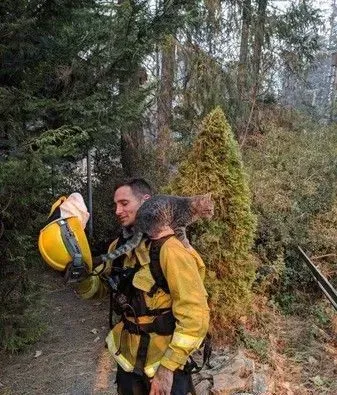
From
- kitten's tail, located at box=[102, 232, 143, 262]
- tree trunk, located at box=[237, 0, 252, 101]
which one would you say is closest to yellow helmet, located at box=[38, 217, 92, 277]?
kitten's tail, located at box=[102, 232, 143, 262]

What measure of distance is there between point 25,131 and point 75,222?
2348 mm

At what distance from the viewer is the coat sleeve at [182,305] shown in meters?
2.09

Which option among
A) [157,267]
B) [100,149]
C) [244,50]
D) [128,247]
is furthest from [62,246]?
[244,50]

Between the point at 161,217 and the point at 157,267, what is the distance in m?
0.26

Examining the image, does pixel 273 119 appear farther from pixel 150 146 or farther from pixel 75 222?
pixel 75 222

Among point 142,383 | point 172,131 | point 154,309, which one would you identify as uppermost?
point 172,131

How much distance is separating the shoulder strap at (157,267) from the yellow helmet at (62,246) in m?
0.36

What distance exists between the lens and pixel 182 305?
210 cm

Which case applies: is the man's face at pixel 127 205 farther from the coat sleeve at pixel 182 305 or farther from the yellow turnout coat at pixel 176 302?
the coat sleeve at pixel 182 305

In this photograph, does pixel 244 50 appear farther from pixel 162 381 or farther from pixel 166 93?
pixel 162 381

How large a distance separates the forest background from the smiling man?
1.21 meters

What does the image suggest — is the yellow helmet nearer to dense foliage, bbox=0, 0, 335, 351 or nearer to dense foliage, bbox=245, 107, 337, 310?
dense foliage, bbox=0, 0, 335, 351

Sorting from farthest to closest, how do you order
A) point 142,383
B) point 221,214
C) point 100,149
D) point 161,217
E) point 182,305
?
point 100,149, point 221,214, point 142,383, point 161,217, point 182,305

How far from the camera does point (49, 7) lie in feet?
12.4
